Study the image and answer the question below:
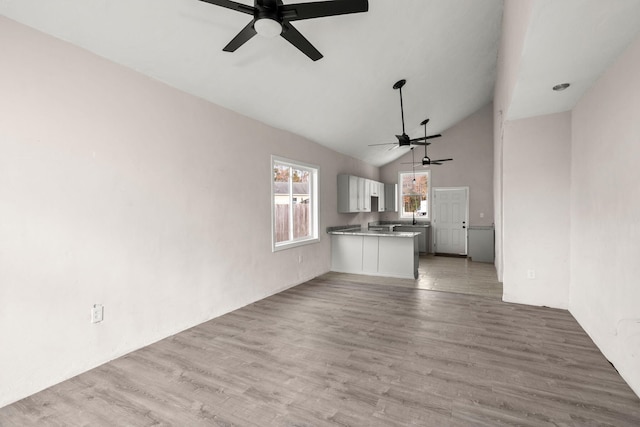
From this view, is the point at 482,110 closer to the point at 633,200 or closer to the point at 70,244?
the point at 633,200

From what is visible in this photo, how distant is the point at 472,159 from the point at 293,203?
565cm

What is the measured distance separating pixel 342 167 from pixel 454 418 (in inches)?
220

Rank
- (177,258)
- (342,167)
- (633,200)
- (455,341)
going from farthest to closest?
1. (342,167)
2. (177,258)
3. (455,341)
4. (633,200)

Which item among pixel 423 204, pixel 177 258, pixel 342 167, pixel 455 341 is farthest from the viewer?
pixel 423 204

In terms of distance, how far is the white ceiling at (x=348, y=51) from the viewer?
7.22 ft

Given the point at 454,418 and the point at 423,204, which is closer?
the point at 454,418

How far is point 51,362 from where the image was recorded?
7.76 feet

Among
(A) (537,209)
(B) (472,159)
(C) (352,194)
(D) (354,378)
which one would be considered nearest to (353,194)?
(C) (352,194)

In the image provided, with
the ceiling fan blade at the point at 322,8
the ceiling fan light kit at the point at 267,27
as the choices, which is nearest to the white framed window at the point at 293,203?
the ceiling fan light kit at the point at 267,27

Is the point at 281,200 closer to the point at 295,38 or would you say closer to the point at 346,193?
the point at 346,193

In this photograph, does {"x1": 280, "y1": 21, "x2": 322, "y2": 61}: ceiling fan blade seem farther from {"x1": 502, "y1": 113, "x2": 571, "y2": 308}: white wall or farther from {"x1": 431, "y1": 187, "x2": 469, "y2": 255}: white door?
{"x1": 431, "y1": 187, "x2": 469, "y2": 255}: white door

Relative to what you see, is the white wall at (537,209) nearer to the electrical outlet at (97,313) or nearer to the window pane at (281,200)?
the window pane at (281,200)

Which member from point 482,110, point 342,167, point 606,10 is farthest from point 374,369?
point 482,110

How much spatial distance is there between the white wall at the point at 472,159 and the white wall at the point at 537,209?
14.5ft
